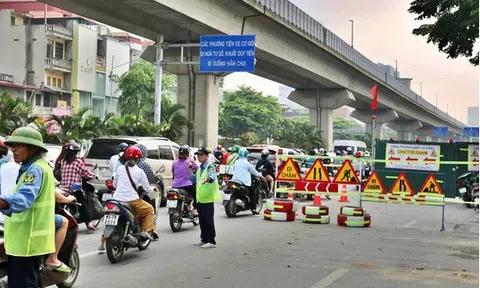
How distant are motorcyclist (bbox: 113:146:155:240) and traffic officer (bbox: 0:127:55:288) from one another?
416cm

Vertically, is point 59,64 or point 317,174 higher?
point 59,64

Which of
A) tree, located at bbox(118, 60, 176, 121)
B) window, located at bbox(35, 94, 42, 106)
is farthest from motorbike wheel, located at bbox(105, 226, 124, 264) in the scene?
tree, located at bbox(118, 60, 176, 121)

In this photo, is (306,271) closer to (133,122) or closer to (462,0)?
(462,0)

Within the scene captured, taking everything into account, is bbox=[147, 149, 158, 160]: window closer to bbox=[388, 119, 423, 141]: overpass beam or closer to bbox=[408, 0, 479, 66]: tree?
bbox=[408, 0, 479, 66]: tree

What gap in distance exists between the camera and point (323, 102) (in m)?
52.5

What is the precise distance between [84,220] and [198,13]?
52.4 ft

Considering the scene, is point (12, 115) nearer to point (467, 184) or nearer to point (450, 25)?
point (467, 184)

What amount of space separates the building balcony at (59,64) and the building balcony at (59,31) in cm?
194

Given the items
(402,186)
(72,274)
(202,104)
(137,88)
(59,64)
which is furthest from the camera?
(137,88)

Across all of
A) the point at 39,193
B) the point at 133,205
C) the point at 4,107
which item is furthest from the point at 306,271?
the point at 4,107

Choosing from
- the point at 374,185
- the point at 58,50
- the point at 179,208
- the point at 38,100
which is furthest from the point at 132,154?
the point at 58,50

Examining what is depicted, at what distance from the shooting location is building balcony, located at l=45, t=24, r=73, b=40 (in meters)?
49.8

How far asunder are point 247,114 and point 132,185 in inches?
2622

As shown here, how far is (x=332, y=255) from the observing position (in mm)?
9766
